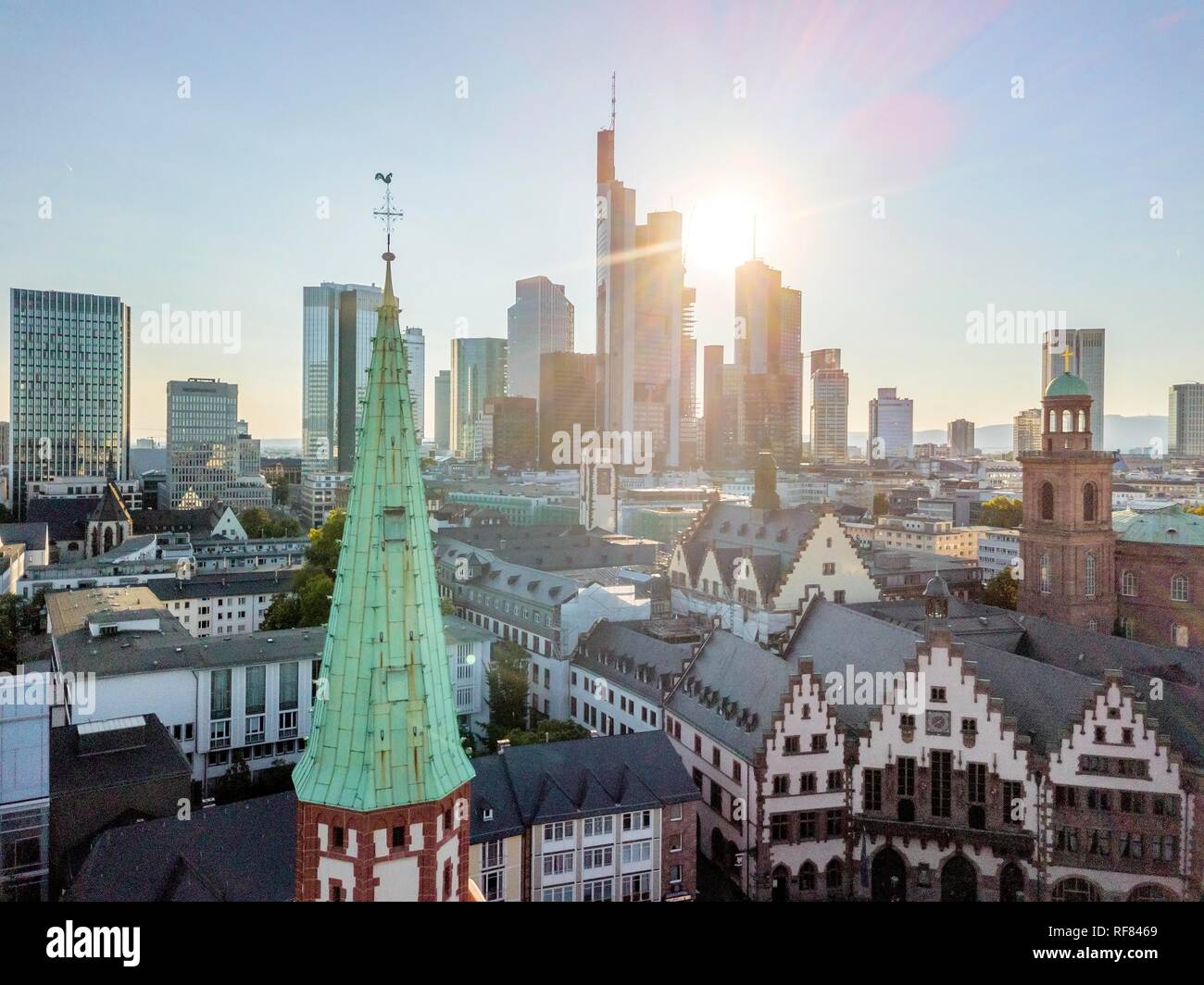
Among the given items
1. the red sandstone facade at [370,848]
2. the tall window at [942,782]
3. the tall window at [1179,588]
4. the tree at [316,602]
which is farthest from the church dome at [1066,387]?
the red sandstone facade at [370,848]

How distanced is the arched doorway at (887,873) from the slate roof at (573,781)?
7.29 meters

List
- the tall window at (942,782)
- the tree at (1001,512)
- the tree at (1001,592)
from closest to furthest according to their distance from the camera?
the tall window at (942,782)
the tree at (1001,592)
the tree at (1001,512)

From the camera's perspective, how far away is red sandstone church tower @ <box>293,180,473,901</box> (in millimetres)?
10281

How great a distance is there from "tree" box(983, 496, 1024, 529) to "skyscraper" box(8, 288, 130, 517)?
12123 centimetres

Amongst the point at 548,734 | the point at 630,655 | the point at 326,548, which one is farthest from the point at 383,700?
the point at 326,548

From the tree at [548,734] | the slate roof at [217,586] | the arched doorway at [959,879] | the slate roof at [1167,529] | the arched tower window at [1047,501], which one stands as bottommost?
the arched doorway at [959,879]

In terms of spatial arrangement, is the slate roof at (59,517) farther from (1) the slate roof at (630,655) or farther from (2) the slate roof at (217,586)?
(1) the slate roof at (630,655)

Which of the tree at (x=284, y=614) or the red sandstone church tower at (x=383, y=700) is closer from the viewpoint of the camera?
the red sandstone church tower at (x=383, y=700)

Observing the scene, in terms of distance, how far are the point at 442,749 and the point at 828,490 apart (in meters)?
168

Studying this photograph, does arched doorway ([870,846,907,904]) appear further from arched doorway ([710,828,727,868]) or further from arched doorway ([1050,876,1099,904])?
arched doorway ([710,828,727,868])

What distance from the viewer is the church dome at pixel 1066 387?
168 feet

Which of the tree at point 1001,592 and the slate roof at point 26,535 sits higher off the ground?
the slate roof at point 26,535

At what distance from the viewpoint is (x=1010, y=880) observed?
2903 centimetres
